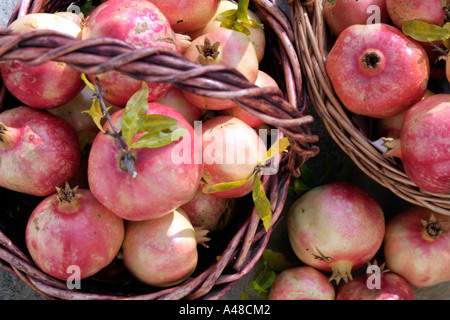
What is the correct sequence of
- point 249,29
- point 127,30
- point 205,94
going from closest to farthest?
point 205,94 < point 127,30 < point 249,29

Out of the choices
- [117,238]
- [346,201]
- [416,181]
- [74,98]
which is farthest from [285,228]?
[74,98]

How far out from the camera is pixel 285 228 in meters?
1.31

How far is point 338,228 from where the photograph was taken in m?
1.04

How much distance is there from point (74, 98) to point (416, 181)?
81cm

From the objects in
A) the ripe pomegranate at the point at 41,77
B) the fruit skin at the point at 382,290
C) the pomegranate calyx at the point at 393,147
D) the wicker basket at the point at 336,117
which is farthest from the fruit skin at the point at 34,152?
the fruit skin at the point at 382,290

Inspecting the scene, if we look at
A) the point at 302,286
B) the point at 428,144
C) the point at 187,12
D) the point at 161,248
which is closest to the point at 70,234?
the point at 161,248

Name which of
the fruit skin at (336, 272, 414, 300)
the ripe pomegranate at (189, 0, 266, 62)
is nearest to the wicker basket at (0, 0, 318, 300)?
the ripe pomegranate at (189, 0, 266, 62)

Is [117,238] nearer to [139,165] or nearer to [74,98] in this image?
[139,165]

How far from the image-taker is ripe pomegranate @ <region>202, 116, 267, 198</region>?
0.83 meters

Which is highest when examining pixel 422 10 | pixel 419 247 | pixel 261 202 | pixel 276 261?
pixel 422 10

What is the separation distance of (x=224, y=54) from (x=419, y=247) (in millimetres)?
754

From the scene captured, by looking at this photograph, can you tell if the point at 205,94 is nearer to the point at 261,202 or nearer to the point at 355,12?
the point at 261,202
